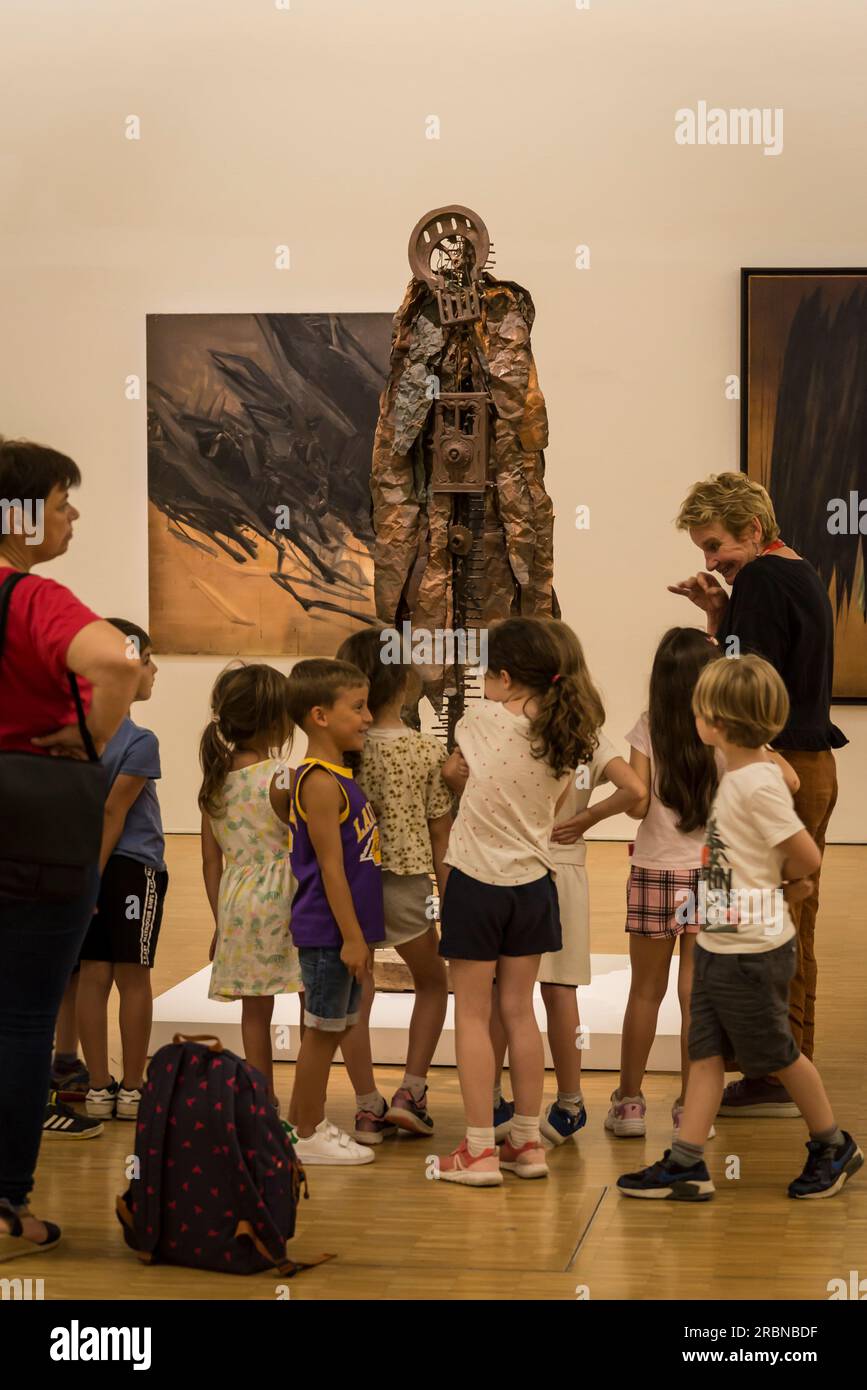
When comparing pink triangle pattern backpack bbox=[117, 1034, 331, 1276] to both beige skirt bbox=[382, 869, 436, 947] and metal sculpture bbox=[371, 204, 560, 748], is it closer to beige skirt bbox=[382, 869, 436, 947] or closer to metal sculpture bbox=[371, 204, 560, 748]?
beige skirt bbox=[382, 869, 436, 947]

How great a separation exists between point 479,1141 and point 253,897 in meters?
0.89

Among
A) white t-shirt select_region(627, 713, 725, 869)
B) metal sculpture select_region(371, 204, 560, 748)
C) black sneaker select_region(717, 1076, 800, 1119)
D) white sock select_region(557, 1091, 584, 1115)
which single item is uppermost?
metal sculpture select_region(371, 204, 560, 748)

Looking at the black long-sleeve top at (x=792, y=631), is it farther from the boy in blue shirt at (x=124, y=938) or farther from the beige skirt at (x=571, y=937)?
the boy in blue shirt at (x=124, y=938)

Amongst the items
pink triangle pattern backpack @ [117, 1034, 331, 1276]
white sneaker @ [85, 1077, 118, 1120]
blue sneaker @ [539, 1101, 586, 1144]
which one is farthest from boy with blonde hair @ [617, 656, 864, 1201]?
white sneaker @ [85, 1077, 118, 1120]

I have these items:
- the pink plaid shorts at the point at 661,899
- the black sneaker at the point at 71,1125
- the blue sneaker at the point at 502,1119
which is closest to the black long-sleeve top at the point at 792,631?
the pink plaid shorts at the point at 661,899

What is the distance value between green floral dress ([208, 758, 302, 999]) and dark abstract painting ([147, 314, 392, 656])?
6.40 m

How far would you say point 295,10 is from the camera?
10.7 m

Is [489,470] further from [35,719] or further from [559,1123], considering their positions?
[35,719]

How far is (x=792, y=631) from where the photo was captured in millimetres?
4918

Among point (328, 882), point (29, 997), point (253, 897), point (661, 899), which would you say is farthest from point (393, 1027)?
point (29, 997)

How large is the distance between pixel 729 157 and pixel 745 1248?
328 inches

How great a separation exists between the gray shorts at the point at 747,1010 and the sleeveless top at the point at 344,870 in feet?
2.94

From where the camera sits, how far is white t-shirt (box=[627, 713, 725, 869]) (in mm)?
4766

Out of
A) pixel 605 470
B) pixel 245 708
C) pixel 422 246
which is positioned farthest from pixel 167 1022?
pixel 605 470
